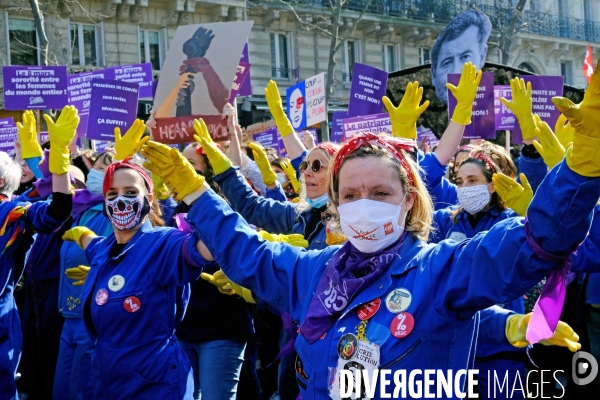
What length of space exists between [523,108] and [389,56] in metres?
24.2

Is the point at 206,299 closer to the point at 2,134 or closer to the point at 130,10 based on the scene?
the point at 2,134

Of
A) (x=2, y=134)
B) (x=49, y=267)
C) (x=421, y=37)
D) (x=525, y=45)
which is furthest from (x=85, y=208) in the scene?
(x=525, y=45)

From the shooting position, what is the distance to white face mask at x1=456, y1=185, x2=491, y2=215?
4.82 m

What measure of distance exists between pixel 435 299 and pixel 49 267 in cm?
469

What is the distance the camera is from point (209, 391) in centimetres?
470

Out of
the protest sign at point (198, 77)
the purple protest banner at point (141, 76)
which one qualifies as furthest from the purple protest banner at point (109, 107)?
the protest sign at point (198, 77)

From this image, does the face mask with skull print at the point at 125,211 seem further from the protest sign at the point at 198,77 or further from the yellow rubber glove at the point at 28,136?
the yellow rubber glove at the point at 28,136

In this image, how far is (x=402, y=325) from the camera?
2.21 meters

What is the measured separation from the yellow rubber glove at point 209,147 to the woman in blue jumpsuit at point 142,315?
36 centimetres

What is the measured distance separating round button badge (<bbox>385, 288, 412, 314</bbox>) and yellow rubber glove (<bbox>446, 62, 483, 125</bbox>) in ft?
10.2

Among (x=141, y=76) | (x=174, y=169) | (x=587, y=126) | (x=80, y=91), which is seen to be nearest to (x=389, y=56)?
(x=141, y=76)

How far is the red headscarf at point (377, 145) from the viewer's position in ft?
8.15

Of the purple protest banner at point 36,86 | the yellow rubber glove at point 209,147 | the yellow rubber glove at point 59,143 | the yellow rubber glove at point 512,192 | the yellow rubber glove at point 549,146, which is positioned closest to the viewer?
the yellow rubber glove at point 209,147

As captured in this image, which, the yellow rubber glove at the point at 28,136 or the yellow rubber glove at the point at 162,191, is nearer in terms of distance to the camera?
the yellow rubber glove at the point at 162,191
